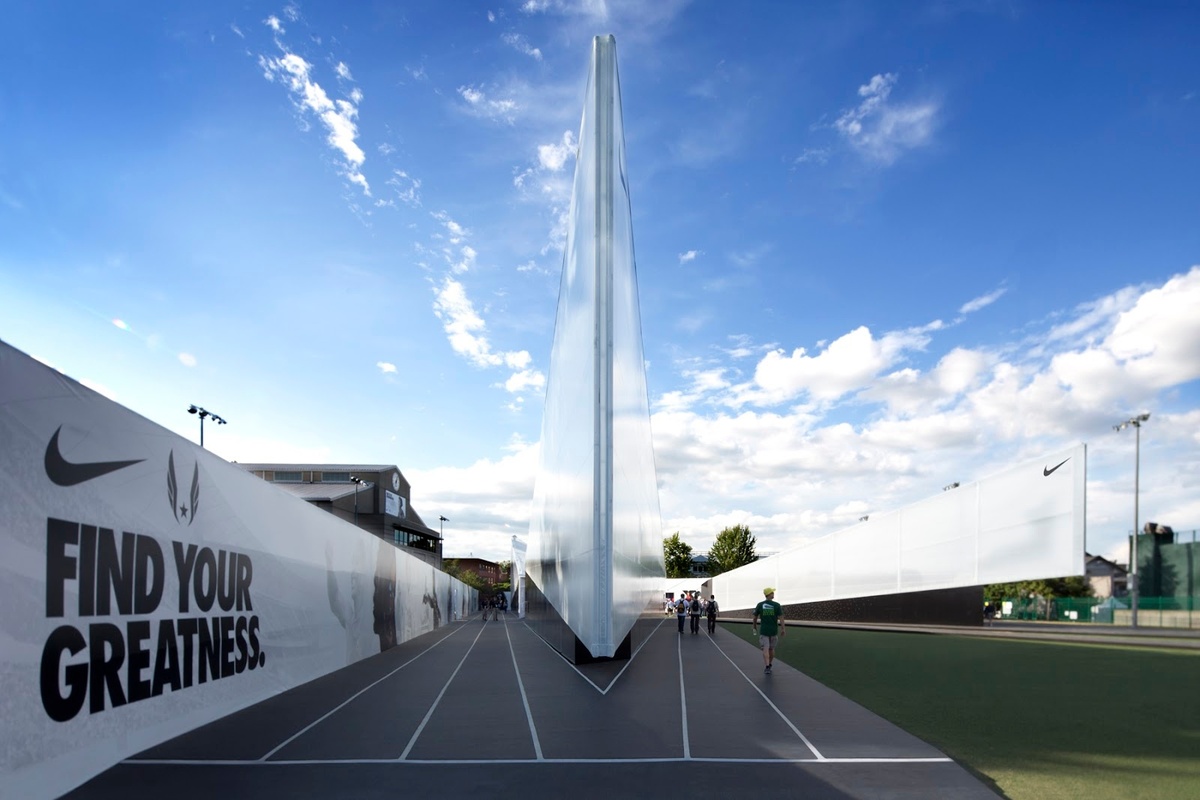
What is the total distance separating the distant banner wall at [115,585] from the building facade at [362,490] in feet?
169

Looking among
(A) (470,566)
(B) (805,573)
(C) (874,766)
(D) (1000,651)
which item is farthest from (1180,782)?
(A) (470,566)

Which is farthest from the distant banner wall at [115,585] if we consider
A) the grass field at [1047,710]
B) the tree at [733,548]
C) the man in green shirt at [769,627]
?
the tree at [733,548]

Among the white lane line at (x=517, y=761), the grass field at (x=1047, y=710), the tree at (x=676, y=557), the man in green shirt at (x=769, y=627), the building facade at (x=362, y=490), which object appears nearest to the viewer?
the grass field at (x=1047, y=710)

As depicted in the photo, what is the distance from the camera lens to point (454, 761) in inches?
307

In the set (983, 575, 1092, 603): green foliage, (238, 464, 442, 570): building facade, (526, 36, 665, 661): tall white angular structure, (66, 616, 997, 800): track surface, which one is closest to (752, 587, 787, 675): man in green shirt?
(66, 616, 997, 800): track surface

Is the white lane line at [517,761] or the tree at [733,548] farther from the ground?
the white lane line at [517,761]

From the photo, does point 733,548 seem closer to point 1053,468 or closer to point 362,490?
point 362,490

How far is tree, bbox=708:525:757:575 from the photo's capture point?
311ft

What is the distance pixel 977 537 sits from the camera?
17000 millimetres

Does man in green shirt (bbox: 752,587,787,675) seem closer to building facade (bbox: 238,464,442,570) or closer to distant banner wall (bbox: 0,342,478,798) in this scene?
distant banner wall (bbox: 0,342,478,798)

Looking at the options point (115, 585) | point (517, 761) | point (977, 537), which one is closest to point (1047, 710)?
point (977, 537)

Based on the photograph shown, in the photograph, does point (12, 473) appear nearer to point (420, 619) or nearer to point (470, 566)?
point (420, 619)

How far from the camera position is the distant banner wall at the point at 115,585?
261 inches

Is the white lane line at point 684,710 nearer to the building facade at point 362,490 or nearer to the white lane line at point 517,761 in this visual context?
the white lane line at point 517,761
